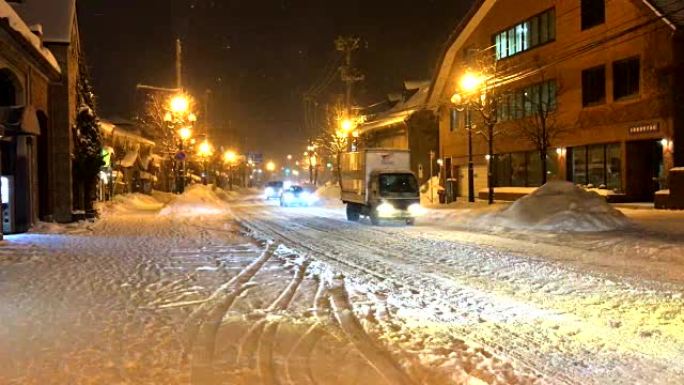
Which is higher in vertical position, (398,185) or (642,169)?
(642,169)

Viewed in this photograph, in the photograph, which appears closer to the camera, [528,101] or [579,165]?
[579,165]

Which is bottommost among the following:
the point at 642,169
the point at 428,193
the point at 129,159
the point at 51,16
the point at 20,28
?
the point at 428,193

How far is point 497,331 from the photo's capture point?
7.82 m

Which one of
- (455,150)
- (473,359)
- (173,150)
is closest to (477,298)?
(473,359)

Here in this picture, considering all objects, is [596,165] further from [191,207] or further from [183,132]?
[183,132]

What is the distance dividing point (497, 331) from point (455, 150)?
39.2 meters

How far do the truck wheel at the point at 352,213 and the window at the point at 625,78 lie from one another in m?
12.9

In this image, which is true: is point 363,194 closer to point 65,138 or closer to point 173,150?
point 65,138

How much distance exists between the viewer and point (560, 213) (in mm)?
21172

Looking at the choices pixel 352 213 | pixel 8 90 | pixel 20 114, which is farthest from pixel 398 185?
pixel 8 90

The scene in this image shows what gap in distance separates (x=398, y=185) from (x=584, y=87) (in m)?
12.2

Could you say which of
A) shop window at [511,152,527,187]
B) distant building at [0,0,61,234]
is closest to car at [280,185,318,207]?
shop window at [511,152,527,187]

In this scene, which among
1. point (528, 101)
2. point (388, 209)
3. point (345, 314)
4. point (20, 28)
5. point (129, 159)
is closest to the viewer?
point (345, 314)

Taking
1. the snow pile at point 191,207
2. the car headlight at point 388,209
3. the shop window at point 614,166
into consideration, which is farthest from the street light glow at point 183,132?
the shop window at point 614,166
